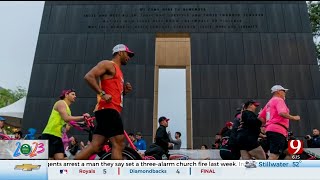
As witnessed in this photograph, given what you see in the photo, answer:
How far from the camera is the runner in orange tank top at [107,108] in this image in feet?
13.6

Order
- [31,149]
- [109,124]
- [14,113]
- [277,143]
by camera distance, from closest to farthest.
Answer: [109,124], [31,149], [277,143], [14,113]

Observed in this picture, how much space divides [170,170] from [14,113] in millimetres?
14053

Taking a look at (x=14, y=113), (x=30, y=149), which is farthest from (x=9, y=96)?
(x=30, y=149)

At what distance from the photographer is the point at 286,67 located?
15.9m

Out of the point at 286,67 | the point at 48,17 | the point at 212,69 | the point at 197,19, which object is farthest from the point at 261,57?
the point at 48,17

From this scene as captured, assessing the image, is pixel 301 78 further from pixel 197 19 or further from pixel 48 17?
pixel 48 17

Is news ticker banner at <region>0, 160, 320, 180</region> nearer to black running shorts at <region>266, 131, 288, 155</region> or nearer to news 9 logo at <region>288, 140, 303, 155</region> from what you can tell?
news 9 logo at <region>288, 140, 303, 155</region>

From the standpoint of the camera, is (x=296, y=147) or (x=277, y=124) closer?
(x=296, y=147)

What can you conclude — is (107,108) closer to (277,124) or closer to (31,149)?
(31,149)

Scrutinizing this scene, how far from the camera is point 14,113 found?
51.9ft

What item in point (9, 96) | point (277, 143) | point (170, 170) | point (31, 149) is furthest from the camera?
point (9, 96)

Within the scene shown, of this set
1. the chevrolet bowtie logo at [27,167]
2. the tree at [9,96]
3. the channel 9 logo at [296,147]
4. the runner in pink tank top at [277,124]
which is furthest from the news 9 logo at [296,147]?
the tree at [9,96]

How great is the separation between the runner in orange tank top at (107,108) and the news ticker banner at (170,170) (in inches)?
27.0

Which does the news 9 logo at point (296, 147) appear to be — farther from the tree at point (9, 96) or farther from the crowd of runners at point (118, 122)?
the tree at point (9, 96)
